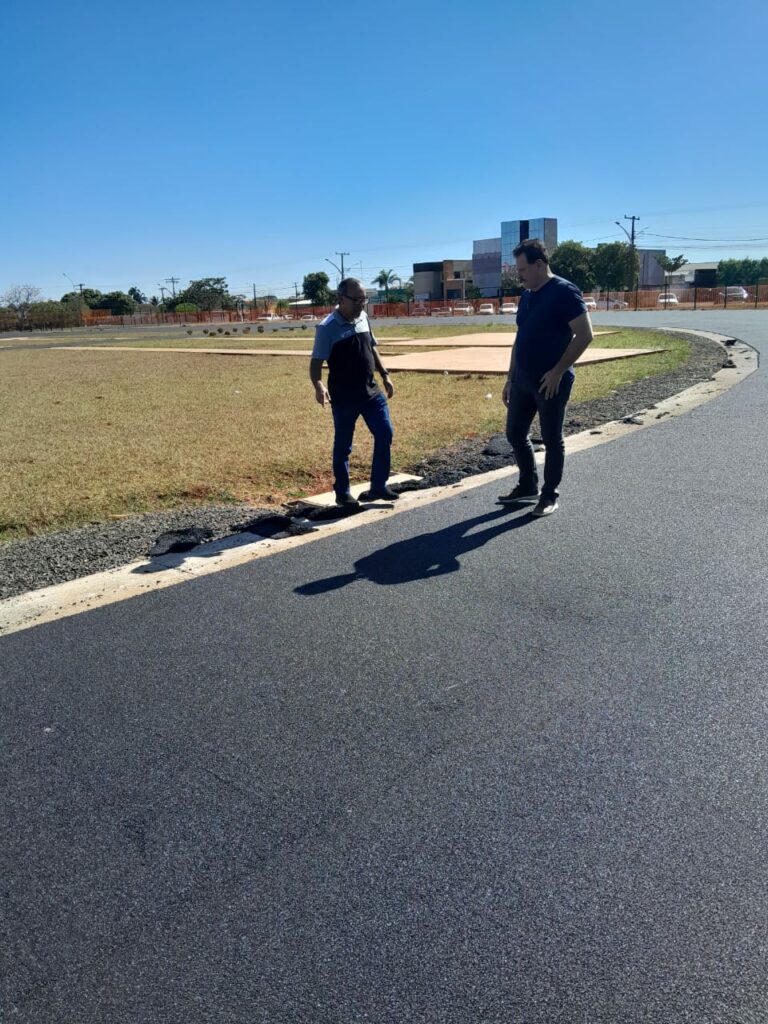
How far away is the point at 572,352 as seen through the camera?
5.64m

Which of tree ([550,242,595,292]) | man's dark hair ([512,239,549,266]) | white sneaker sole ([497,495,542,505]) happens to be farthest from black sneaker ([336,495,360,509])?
tree ([550,242,595,292])

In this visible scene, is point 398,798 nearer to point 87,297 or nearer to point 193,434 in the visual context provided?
point 193,434

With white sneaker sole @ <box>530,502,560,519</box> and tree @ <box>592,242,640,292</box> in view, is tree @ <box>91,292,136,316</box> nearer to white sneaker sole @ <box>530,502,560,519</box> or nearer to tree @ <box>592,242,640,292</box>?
tree @ <box>592,242,640,292</box>

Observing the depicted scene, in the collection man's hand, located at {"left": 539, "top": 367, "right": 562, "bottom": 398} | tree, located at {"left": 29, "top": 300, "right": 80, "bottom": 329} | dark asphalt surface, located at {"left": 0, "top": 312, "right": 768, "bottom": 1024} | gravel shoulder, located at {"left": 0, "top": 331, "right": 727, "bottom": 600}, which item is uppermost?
tree, located at {"left": 29, "top": 300, "right": 80, "bottom": 329}

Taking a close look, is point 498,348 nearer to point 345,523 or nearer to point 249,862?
point 345,523

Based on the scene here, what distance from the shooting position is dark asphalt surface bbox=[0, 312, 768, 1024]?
2088 mm

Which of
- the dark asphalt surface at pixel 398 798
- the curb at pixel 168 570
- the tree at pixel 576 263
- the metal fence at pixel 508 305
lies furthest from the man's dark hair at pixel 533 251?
the tree at pixel 576 263

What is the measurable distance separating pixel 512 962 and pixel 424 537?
367 cm

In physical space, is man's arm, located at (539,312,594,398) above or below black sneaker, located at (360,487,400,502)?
above

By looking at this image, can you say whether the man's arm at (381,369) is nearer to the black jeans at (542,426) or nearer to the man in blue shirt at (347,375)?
the man in blue shirt at (347,375)

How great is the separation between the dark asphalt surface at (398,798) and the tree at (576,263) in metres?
84.1

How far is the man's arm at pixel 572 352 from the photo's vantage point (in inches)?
221

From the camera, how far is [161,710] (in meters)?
3.44

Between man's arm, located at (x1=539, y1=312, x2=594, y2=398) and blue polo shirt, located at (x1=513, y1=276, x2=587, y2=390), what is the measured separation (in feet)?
0.22
